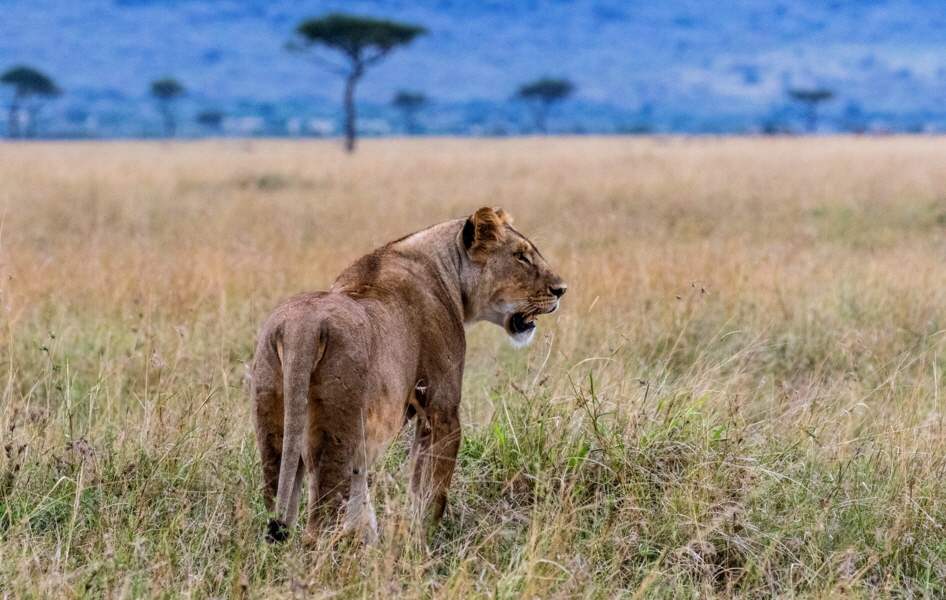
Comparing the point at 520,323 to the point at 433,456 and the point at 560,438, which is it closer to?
the point at 560,438

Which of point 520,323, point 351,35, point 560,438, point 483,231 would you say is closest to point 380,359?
point 483,231

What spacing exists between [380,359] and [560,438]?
45.3 inches

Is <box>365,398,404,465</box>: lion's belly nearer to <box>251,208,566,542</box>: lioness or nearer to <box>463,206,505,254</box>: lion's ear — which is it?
<box>251,208,566,542</box>: lioness

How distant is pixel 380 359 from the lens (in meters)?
2.87

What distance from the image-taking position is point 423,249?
3.49 metres

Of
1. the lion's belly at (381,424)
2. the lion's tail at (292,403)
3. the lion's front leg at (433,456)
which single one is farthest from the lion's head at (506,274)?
the lion's tail at (292,403)

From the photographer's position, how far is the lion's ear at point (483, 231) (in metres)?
3.49

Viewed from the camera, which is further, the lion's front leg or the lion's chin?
the lion's chin

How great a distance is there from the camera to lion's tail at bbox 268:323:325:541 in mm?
2602

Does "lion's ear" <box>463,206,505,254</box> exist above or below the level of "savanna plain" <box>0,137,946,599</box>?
above

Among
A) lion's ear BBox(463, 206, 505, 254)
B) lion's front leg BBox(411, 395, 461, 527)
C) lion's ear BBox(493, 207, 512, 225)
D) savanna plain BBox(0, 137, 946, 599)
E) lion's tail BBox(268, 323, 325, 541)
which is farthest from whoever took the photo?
lion's ear BBox(493, 207, 512, 225)

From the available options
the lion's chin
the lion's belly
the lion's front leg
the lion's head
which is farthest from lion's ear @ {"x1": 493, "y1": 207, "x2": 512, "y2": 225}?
the lion's belly

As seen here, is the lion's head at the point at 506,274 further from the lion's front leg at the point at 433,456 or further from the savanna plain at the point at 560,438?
the lion's front leg at the point at 433,456

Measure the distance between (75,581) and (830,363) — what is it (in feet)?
13.2
